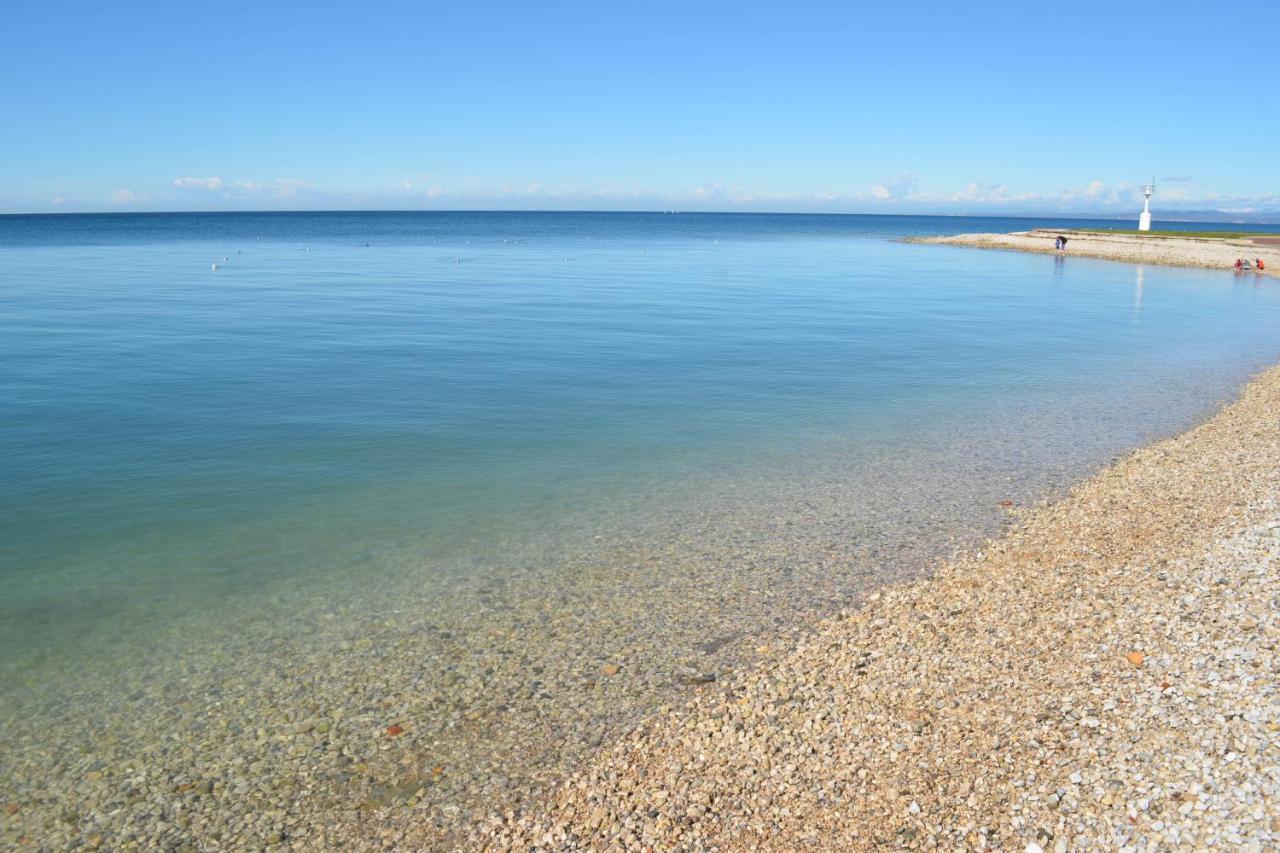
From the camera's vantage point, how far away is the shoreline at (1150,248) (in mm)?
62750

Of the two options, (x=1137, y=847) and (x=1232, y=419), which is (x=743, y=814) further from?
(x=1232, y=419)

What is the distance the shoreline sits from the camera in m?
62.8

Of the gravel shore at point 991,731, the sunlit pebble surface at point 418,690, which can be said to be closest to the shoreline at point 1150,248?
the gravel shore at point 991,731

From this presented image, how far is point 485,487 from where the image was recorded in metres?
14.2

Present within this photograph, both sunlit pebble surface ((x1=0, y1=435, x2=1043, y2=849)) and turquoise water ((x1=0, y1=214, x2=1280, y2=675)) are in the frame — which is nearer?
sunlit pebble surface ((x1=0, y1=435, x2=1043, y2=849))

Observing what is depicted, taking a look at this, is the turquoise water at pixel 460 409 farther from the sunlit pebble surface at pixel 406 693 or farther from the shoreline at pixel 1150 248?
the shoreline at pixel 1150 248

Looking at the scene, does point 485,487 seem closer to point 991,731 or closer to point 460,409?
point 460,409

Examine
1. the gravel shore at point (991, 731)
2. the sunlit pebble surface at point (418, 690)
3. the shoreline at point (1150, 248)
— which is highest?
the shoreline at point (1150, 248)

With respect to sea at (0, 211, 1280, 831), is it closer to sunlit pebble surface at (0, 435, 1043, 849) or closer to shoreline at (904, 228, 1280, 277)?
sunlit pebble surface at (0, 435, 1043, 849)

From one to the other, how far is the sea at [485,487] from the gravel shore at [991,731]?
35.4 inches

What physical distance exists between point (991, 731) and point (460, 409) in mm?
13972

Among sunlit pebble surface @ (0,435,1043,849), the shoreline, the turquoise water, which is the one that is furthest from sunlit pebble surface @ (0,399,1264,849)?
the shoreline

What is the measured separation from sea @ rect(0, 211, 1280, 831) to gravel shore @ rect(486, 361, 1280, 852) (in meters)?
0.90

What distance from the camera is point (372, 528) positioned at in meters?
12.4
